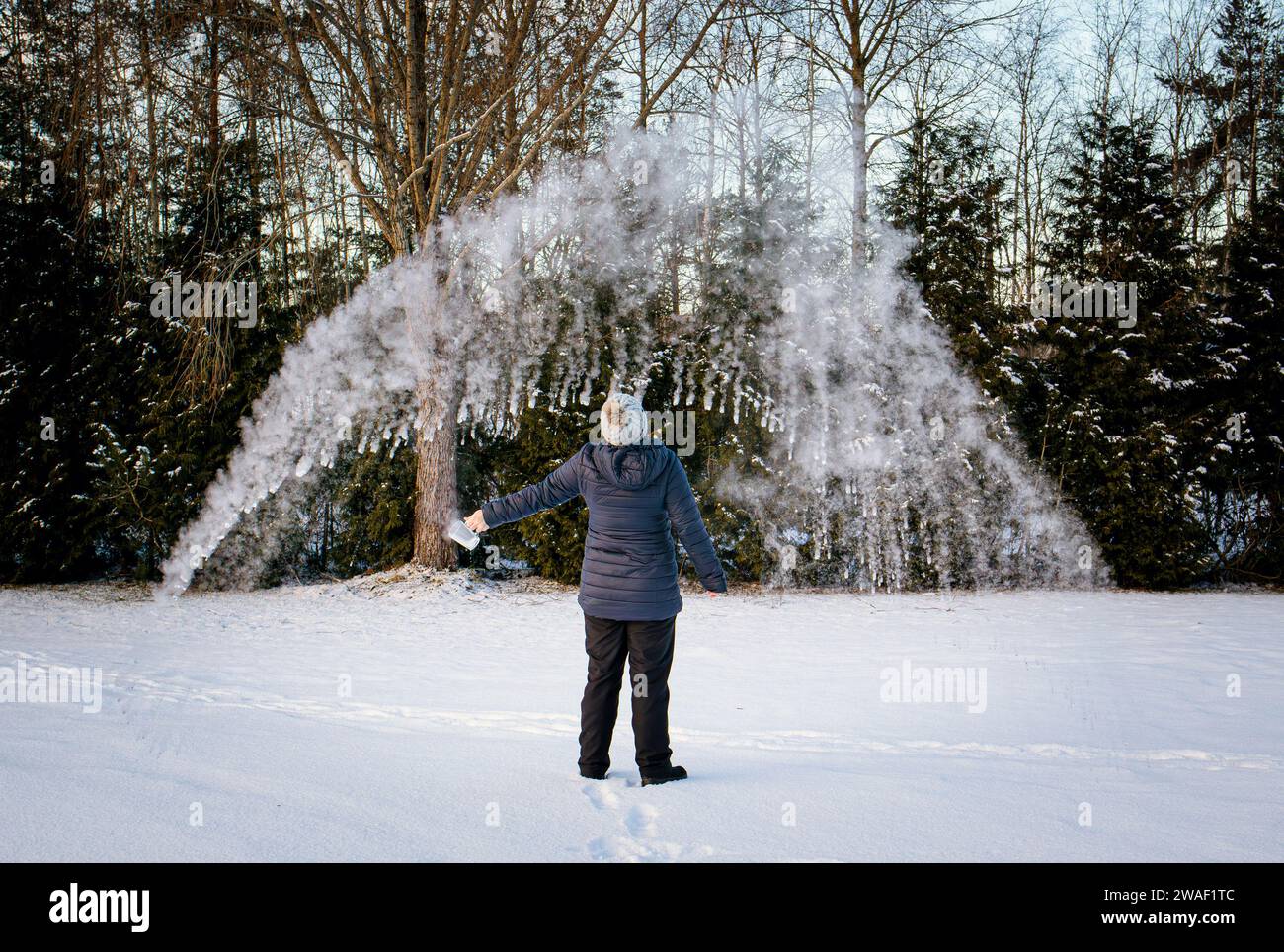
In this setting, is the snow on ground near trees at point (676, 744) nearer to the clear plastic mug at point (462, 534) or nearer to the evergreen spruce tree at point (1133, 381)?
the clear plastic mug at point (462, 534)

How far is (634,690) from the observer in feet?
12.7

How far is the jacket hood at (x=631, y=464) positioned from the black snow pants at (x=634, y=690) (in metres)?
0.63

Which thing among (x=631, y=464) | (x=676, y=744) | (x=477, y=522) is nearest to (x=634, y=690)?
(x=676, y=744)

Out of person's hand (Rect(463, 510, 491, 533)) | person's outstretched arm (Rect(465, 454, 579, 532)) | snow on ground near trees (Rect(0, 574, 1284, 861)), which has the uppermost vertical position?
person's outstretched arm (Rect(465, 454, 579, 532))

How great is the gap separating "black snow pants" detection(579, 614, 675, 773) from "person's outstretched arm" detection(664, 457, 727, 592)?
0.29 m

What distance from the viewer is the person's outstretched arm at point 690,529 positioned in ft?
13.2

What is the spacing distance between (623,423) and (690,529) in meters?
0.58

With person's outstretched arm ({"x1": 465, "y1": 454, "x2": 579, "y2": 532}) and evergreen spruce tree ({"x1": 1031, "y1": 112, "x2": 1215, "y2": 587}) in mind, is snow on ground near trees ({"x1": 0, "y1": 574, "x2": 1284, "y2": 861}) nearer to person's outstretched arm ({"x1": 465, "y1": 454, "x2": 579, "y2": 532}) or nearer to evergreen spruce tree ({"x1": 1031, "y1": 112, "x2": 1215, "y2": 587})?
person's outstretched arm ({"x1": 465, "y1": 454, "x2": 579, "y2": 532})

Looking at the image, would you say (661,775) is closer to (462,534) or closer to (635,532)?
(635,532)

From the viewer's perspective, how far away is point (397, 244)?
1127 centimetres

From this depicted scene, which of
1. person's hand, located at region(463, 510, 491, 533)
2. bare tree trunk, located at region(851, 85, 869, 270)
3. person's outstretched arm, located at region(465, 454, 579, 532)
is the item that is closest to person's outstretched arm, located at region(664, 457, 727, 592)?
person's outstretched arm, located at region(465, 454, 579, 532)

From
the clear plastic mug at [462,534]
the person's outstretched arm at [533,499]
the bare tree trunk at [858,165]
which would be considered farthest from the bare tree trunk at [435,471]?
the person's outstretched arm at [533,499]

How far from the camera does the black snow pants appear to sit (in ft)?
12.6
